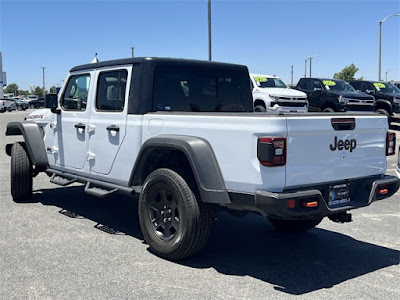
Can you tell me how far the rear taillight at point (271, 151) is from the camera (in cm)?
373

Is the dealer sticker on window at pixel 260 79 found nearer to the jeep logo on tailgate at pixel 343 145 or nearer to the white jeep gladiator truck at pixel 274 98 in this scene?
the white jeep gladiator truck at pixel 274 98

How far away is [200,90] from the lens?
18.0 ft

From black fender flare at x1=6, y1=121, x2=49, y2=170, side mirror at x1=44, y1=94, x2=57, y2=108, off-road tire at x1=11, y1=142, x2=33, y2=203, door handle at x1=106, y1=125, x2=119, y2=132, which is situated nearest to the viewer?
door handle at x1=106, y1=125, x2=119, y2=132

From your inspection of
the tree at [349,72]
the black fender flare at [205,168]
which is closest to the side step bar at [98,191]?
the black fender flare at [205,168]

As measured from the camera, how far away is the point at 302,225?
5473 millimetres

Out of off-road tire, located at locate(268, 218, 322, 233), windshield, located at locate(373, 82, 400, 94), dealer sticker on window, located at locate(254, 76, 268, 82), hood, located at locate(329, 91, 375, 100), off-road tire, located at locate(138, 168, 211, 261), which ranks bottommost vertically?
off-road tire, located at locate(268, 218, 322, 233)

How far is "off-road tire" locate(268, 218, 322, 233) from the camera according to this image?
5398 millimetres

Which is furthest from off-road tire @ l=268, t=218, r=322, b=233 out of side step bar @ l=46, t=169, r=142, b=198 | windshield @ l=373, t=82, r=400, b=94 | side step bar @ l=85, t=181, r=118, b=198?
windshield @ l=373, t=82, r=400, b=94

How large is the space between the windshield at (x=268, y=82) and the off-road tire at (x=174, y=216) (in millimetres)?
13780

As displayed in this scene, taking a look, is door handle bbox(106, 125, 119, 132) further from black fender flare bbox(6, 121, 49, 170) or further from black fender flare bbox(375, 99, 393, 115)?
black fender flare bbox(375, 99, 393, 115)

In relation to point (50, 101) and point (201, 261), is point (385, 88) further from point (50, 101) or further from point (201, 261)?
point (201, 261)

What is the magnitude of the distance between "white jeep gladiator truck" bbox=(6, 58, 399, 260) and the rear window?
13mm

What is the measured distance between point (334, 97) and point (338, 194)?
15161 mm

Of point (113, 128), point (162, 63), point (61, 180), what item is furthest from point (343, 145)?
point (61, 180)
